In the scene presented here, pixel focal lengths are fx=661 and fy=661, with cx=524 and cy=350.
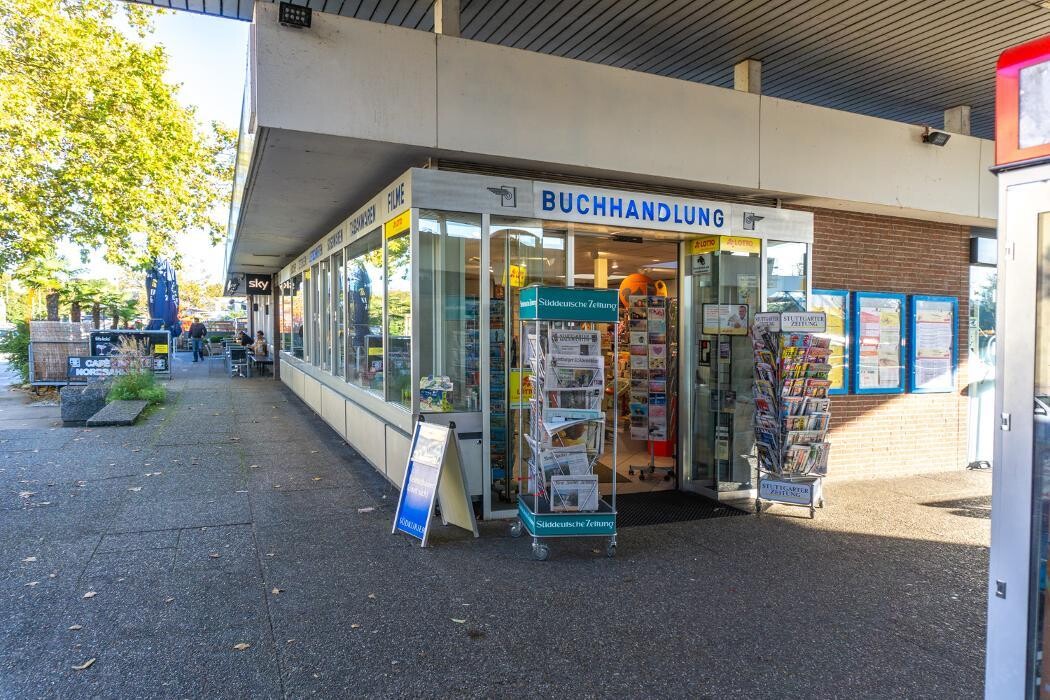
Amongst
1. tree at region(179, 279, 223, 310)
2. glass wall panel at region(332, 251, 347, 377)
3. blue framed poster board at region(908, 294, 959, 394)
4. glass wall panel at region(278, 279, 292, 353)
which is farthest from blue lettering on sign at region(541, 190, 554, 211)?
tree at region(179, 279, 223, 310)

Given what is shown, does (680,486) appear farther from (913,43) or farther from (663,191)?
(913,43)

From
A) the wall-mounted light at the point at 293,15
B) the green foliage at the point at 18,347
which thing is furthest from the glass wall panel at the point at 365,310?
the green foliage at the point at 18,347

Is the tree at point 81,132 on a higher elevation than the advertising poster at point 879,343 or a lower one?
higher

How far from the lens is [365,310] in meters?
8.25

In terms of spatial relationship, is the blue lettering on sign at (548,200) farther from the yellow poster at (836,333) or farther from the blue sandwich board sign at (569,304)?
the yellow poster at (836,333)

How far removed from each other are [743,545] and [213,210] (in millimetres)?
21549

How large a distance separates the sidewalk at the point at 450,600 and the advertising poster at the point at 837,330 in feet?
4.54

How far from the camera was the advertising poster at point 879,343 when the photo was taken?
7.67m

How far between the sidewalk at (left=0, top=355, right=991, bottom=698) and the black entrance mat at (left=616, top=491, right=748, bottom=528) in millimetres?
224

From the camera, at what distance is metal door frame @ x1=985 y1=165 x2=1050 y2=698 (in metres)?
2.24

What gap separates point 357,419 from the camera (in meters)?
8.21

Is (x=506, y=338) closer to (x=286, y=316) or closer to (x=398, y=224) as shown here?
(x=398, y=224)

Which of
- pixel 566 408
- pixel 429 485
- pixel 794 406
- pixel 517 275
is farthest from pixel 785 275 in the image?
pixel 429 485

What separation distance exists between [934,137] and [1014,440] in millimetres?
6341
